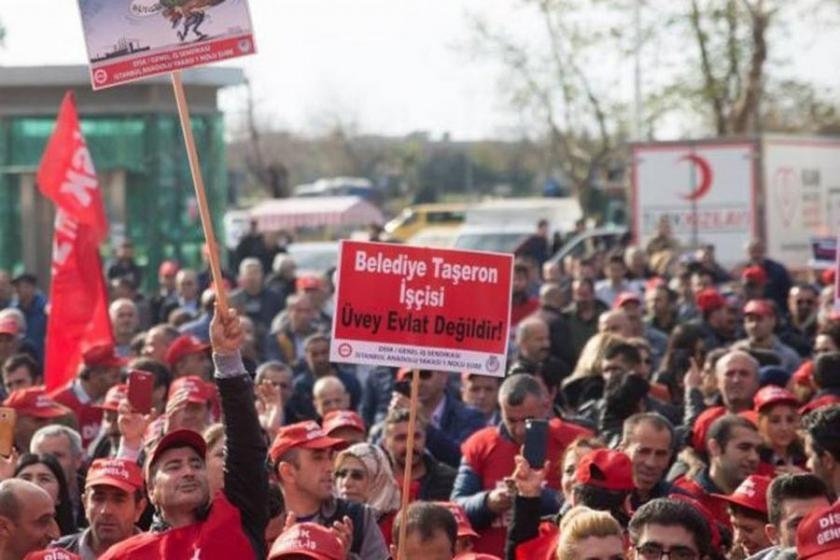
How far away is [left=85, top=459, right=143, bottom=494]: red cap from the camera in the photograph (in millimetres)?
9852

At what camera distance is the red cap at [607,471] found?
33.3 ft

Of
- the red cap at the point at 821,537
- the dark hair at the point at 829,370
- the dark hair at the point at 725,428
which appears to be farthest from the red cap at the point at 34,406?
the red cap at the point at 821,537

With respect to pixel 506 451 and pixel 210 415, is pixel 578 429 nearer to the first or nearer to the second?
pixel 506 451

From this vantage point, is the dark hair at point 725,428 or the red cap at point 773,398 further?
the red cap at point 773,398

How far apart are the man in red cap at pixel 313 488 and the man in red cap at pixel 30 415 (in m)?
3.39

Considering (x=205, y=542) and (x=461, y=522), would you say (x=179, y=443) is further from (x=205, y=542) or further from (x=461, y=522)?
(x=461, y=522)

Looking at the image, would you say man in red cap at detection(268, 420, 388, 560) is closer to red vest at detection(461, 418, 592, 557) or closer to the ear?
the ear

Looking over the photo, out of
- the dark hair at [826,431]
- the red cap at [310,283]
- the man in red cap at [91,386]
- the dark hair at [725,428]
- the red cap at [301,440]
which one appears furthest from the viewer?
the red cap at [310,283]

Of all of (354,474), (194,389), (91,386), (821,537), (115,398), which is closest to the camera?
(821,537)

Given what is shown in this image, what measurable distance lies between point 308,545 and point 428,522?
4.16ft

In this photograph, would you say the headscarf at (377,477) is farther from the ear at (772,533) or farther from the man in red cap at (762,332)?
the man in red cap at (762,332)

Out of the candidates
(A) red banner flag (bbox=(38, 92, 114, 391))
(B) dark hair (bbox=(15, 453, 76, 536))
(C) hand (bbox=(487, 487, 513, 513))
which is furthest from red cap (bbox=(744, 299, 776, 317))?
(B) dark hair (bbox=(15, 453, 76, 536))

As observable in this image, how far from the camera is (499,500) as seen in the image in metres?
11.4

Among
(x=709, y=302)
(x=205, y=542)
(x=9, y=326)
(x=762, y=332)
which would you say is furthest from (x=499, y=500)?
(x=709, y=302)
